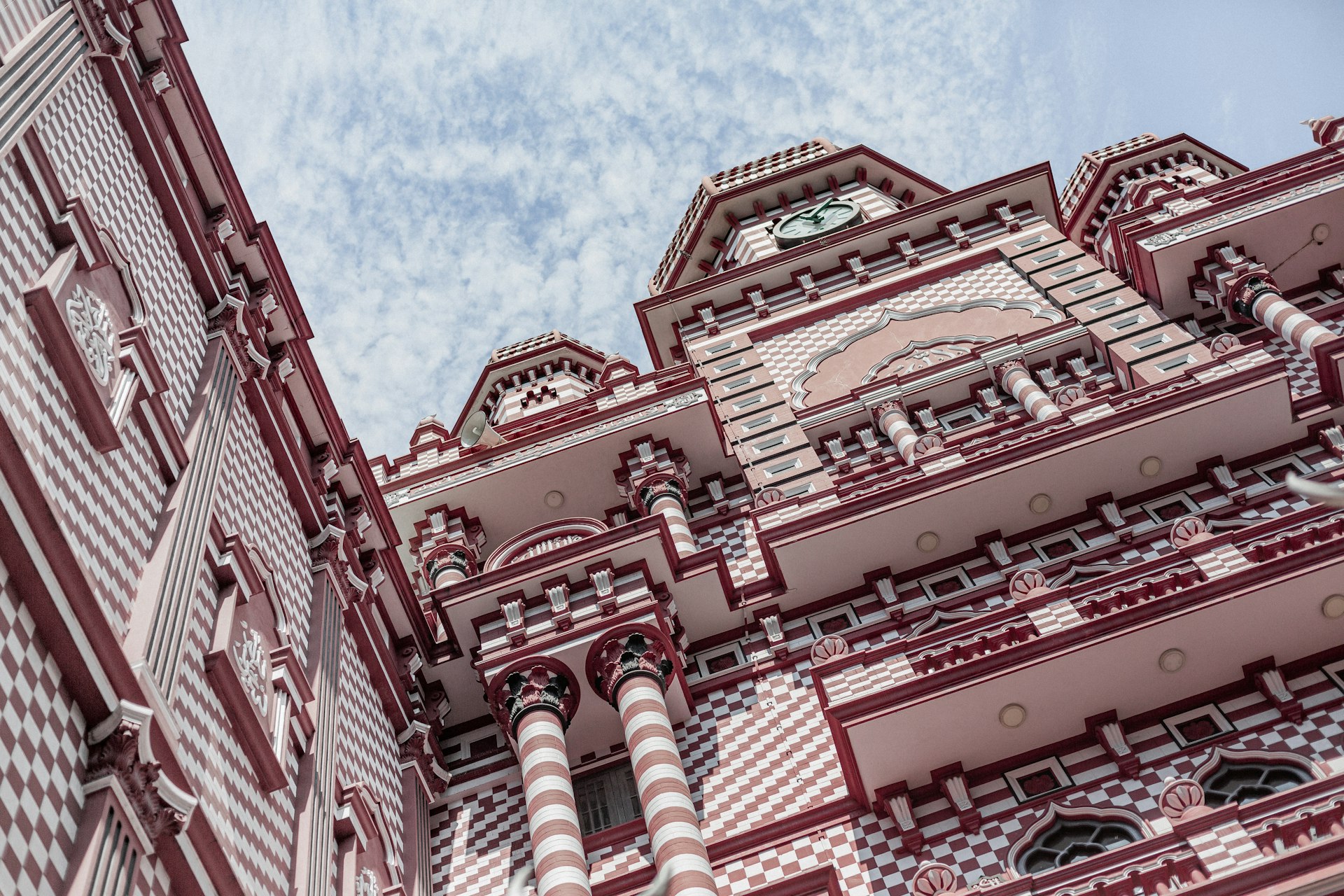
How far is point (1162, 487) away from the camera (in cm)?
1341

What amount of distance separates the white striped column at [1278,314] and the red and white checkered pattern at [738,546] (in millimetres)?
6481

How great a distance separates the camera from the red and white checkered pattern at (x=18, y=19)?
28.4 ft

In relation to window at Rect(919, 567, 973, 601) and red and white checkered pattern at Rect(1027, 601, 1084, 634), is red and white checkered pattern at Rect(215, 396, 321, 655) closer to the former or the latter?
window at Rect(919, 567, 973, 601)

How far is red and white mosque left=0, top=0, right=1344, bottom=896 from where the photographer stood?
7.96 metres

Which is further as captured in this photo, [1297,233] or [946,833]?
[1297,233]

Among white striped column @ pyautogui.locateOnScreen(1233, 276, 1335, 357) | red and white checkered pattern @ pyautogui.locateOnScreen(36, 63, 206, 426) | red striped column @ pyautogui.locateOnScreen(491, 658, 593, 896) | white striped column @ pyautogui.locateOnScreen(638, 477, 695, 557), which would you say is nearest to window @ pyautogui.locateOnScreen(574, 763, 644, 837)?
red striped column @ pyautogui.locateOnScreen(491, 658, 593, 896)

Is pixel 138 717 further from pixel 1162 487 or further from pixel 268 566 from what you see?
pixel 1162 487

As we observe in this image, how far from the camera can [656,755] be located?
1145cm

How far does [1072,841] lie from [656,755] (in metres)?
3.56

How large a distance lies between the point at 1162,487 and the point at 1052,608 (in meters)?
3.16

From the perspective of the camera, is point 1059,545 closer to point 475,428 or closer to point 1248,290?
point 1248,290

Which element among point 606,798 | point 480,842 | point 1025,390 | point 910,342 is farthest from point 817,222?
point 480,842

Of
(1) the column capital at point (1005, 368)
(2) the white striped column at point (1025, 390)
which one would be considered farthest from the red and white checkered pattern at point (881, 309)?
(2) the white striped column at point (1025, 390)

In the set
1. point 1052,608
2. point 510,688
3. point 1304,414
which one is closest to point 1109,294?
point 1304,414
